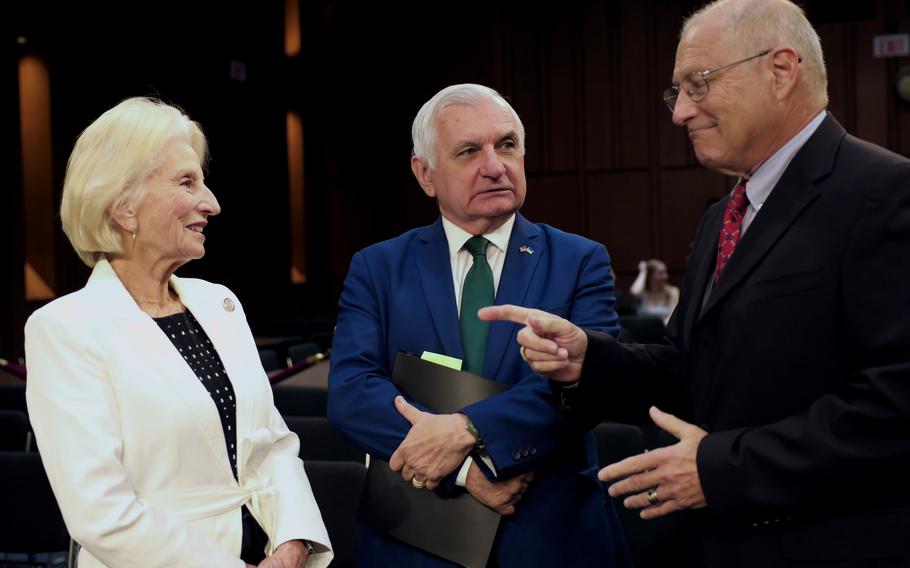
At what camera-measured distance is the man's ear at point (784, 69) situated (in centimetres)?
158

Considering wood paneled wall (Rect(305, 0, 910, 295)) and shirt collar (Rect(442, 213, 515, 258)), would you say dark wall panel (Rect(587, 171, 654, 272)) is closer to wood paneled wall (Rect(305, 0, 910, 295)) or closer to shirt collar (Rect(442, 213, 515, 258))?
wood paneled wall (Rect(305, 0, 910, 295))

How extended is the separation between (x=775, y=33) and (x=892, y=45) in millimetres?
12294

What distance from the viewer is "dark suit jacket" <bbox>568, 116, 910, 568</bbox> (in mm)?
1397

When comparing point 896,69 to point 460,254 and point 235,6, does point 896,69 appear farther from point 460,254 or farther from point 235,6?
point 460,254

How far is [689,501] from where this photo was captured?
151 cm

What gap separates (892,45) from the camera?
1221cm

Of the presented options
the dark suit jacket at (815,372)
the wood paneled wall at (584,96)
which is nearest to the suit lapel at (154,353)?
the dark suit jacket at (815,372)

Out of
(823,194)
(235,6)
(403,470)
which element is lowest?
(403,470)

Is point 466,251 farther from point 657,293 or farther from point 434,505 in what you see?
point 657,293

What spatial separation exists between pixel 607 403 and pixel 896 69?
1241cm

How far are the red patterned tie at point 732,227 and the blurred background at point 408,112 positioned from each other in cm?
902

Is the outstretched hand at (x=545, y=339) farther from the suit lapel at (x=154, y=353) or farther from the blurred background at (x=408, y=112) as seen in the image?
the blurred background at (x=408, y=112)

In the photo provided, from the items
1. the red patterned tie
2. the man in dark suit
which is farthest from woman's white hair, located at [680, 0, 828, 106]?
the red patterned tie

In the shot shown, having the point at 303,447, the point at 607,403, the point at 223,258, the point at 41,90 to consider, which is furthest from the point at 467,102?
the point at 223,258
